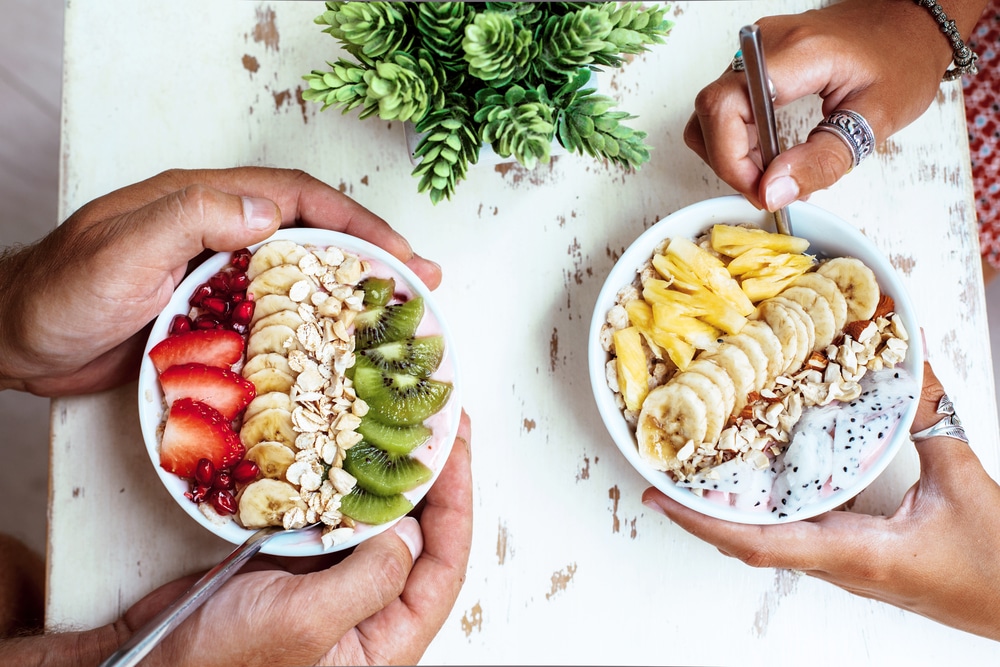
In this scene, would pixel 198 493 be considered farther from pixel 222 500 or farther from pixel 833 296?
pixel 833 296

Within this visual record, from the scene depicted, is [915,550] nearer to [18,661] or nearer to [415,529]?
[415,529]

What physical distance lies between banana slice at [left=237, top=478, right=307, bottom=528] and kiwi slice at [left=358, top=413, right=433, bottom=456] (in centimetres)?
11

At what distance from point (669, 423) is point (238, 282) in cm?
57

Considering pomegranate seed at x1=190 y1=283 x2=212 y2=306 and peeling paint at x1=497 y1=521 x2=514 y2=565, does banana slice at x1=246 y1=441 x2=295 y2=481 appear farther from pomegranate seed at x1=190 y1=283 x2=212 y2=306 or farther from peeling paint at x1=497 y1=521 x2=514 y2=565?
peeling paint at x1=497 y1=521 x2=514 y2=565

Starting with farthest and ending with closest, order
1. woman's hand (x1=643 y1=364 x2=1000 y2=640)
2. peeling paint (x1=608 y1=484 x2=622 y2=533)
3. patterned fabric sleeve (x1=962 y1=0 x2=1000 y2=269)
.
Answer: patterned fabric sleeve (x1=962 y1=0 x2=1000 y2=269)
peeling paint (x1=608 y1=484 x2=622 y2=533)
woman's hand (x1=643 y1=364 x2=1000 y2=640)

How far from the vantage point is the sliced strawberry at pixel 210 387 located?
2.89 feet

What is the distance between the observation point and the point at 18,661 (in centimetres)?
97

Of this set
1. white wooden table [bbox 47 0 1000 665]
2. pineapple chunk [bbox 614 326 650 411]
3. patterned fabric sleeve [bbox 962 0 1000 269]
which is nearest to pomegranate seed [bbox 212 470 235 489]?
white wooden table [bbox 47 0 1000 665]

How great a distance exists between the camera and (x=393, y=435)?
0.90m

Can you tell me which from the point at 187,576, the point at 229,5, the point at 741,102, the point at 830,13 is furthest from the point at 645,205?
the point at 187,576

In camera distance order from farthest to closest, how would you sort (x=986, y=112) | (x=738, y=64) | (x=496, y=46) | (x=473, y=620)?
(x=986, y=112)
(x=473, y=620)
(x=738, y=64)
(x=496, y=46)

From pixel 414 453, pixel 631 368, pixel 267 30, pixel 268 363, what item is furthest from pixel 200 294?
pixel 631 368

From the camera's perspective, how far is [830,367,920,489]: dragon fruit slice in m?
0.91

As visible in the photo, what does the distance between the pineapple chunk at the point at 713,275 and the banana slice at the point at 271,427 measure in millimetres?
533
